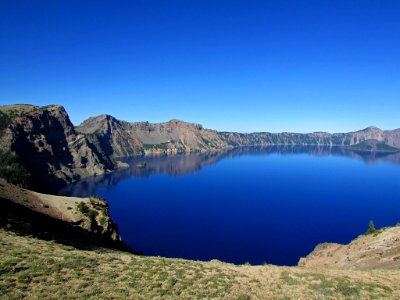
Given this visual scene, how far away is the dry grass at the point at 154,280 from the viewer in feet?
78.3

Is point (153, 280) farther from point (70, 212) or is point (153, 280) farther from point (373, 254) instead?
point (70, 212)

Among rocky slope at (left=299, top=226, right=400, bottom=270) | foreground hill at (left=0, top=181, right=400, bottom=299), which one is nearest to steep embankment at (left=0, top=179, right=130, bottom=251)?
foreground hill at (left=0, top=181, right=400, bottom=299)

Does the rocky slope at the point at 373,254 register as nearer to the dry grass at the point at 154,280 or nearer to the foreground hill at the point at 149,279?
the foreground hill at the point at 149,279

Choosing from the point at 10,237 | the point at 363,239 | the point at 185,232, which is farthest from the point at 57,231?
the point at 185,232

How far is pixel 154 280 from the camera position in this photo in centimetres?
2806

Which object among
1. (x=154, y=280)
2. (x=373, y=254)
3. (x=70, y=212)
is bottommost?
(x=373, y=254)

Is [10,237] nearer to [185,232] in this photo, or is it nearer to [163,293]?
[163,293]

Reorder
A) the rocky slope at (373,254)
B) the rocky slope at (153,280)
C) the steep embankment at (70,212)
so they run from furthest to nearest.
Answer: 1. the steep embankment at (70,212)
2. the rocky slope at (373,254)
3. the rocky slope at (153,280)

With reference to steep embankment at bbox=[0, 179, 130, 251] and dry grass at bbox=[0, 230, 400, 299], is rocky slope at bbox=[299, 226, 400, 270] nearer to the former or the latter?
dry grass at bbox=[0, 230, 400, 299]

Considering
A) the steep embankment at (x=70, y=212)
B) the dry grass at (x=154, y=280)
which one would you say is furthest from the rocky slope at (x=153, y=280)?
the steep embankment at (x=70, y=212)

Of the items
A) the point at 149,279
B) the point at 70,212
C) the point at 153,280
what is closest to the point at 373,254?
the point at 153,280

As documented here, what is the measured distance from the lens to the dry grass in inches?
940

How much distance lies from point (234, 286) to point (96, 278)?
12.9 metres

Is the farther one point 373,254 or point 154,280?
point 373,254
